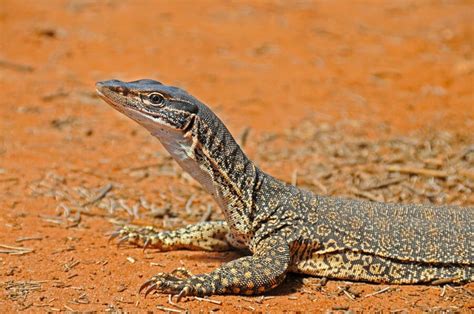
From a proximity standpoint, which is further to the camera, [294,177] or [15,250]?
[294,177]

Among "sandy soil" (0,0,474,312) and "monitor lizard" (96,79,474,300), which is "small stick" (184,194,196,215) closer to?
"sandy soil" (0,0,474,312)

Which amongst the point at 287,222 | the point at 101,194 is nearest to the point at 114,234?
the point at 101,194

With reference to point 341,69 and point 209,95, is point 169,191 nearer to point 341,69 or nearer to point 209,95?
point 209,95

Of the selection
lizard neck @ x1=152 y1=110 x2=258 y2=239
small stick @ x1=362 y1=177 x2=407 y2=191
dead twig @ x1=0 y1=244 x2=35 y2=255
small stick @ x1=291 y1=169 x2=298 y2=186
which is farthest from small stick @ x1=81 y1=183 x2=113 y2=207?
small stick @ x1=362 y1=177 x2=407 y2=191

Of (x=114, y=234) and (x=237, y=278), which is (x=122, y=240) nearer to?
(x=114, y=234)

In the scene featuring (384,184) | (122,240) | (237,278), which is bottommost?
(122,240)

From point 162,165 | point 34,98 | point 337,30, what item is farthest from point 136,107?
point 337,30
